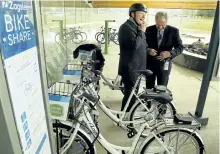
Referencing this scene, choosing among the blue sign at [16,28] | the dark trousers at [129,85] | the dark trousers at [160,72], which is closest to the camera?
the blue sign at [16,28]

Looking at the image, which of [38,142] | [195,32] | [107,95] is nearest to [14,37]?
[38,142]

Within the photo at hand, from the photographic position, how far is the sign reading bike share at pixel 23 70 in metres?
0.63

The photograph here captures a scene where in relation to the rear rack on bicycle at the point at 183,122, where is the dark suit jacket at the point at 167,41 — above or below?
above

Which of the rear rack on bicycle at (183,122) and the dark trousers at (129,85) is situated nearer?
the rear rack on bicycle at (183,122)

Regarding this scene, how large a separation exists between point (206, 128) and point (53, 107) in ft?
7.50

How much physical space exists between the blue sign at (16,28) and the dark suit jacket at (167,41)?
217 centimetres

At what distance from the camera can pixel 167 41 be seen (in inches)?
106

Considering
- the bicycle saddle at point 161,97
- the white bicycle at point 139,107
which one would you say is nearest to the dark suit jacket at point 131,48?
the white bicycle at point 139,107

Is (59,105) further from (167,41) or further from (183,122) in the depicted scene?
(167,41)

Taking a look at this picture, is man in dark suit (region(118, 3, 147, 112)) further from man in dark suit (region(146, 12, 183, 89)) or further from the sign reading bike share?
the sign reading bike share

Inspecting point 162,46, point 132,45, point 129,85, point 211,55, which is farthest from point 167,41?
point 129,85

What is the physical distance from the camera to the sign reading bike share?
629 millimetres

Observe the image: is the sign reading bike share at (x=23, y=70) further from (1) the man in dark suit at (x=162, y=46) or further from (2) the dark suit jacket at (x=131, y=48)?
(1) the man in dark suit at (x=162, y=46)

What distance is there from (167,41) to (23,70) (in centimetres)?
231
